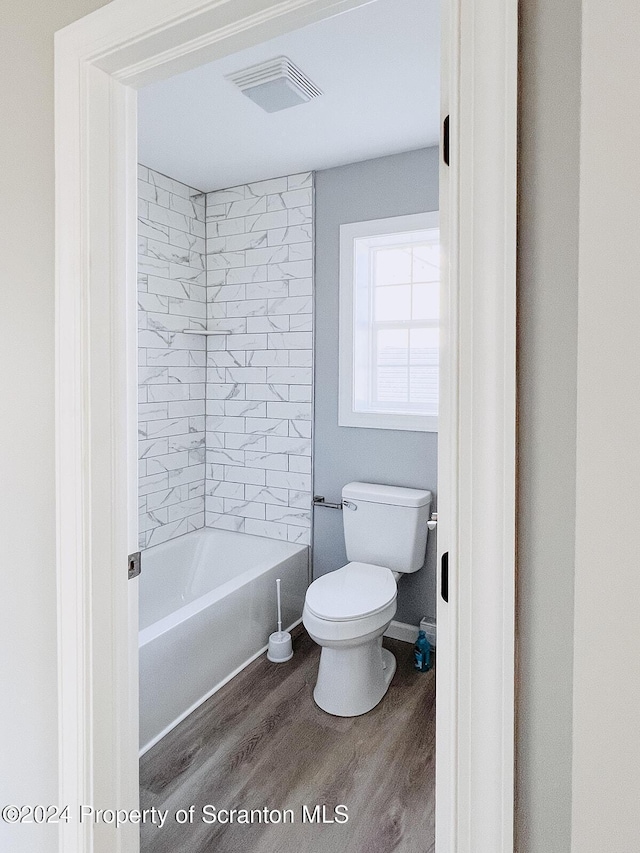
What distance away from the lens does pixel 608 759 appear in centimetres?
54

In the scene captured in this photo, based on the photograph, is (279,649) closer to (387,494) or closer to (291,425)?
(387,494)

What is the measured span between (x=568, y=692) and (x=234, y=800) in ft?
5.04

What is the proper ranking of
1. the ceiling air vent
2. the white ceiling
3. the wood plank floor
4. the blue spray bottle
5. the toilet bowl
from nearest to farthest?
the wood plank floor
the white ceiling
the ceiling air vent
the toilet bowl
the blue spray bottle

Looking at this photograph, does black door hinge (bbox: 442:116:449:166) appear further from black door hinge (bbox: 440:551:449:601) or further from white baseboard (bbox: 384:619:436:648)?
white baseboard (bbox: 384:619:436:648)

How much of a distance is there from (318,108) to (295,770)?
258 cm

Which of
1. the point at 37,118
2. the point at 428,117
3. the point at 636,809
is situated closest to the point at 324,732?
the point at 636,809

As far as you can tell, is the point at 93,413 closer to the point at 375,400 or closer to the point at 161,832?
the point at 161,832

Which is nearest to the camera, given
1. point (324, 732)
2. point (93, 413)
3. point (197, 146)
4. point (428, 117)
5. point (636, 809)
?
point (636, 809)

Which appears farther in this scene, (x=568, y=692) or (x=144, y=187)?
(x=144, y=187)

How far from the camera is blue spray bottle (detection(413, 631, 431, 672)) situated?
8.32 feet

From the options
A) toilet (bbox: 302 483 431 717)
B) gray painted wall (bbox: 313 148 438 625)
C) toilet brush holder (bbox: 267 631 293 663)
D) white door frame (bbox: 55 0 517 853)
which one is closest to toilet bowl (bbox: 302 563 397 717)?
toilet (bbox: 302 483 431 717)

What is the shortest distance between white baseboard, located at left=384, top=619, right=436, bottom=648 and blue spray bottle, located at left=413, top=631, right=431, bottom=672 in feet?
0.45

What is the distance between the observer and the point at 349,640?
83.9 inches

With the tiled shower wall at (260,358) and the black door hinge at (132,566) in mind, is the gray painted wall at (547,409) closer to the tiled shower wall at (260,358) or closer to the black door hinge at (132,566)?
the black door hinge at (132,566)
